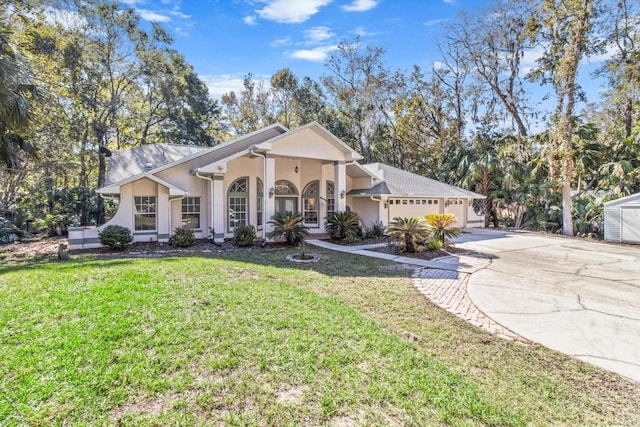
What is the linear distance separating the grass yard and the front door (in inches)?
413

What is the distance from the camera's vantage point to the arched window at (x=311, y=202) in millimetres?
16888

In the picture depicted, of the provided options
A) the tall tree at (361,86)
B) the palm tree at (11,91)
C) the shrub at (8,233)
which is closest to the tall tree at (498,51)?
the tall tree at (361,86)

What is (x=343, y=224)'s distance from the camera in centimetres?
1467

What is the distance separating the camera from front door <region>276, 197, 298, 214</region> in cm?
1625

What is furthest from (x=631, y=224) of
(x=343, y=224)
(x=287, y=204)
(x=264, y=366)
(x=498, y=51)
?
(x=264, y=366)

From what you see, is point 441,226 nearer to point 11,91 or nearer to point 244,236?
point 244,236

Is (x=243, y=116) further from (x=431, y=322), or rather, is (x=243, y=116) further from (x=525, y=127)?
(x=431, y=322)

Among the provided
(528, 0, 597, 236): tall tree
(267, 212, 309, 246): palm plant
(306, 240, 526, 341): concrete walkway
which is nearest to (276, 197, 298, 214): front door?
(267, 212, 309, 246): palm plant

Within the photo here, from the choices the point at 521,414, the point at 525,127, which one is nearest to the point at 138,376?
the point at 521,414

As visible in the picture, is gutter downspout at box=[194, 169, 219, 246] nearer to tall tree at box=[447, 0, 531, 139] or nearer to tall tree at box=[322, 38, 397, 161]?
tall tree at box=[322, 38, 397, 161]

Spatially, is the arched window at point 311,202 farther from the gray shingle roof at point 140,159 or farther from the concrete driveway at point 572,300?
the concrete driveway at point 572,300

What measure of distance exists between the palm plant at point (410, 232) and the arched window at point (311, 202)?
637 centimetres

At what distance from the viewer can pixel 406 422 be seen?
2.81 m

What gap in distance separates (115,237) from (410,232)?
10740 millimetres
